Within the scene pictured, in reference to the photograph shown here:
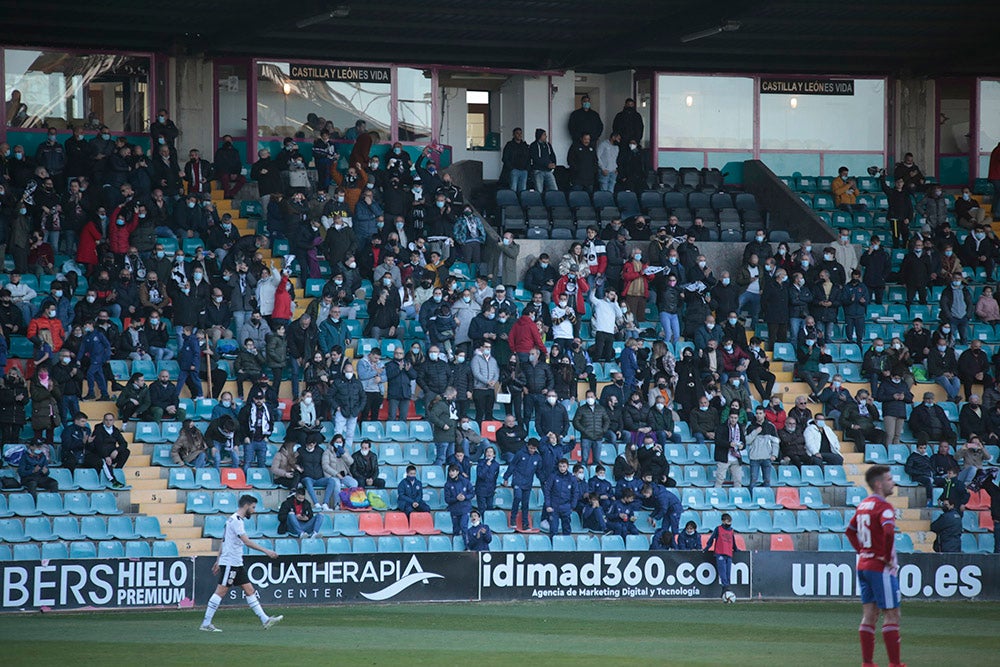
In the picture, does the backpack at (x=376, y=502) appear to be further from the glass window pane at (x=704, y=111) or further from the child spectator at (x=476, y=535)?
the glass window pane at (x=704, y=111)

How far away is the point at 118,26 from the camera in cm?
2877

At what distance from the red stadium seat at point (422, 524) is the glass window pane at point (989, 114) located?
763 inches

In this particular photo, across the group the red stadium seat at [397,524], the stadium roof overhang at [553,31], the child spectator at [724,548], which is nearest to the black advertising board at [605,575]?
the child spectator at [724,548]

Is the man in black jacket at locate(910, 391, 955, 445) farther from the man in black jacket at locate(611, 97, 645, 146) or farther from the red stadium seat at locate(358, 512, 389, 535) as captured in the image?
the red stadium seat at locate(358, 512, 389, 535)

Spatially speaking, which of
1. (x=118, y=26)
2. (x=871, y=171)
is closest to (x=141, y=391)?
(x=118, y=26)

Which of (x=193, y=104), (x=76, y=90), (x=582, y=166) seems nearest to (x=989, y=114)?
(x=582, y=166)

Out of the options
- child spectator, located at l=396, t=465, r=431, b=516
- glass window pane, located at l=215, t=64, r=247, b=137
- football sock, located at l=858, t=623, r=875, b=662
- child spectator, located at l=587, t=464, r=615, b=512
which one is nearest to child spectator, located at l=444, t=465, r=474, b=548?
child spectator, located at l=396, t=465, r=431, b=516

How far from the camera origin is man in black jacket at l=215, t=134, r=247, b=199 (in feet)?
95.7

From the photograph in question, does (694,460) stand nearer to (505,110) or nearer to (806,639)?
(806,639)

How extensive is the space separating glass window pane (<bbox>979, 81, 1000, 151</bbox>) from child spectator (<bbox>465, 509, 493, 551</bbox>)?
19295 millimetres

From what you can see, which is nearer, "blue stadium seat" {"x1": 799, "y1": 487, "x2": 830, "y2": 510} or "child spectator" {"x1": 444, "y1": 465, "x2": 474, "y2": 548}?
"child spectator" {"x1": 444, "y1": 465, "x2": 474, "y2": 548}

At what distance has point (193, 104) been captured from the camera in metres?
30.8

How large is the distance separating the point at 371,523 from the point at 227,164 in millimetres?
9553

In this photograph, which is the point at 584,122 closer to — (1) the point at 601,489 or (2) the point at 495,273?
(2) the point at 495,273
